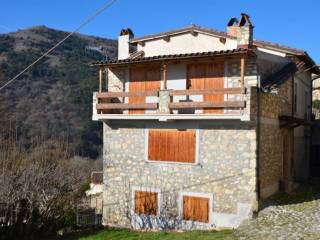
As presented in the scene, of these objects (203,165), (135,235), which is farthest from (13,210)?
(203,165)

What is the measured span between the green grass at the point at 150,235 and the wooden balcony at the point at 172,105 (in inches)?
164

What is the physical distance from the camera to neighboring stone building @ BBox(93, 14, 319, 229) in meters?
15.9

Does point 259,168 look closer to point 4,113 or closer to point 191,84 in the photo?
point 191,84

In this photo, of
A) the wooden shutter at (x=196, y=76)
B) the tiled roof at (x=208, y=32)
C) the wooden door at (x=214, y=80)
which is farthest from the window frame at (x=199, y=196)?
the tiled roof at (x=208, y=32)

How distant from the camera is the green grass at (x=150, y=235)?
14547mm

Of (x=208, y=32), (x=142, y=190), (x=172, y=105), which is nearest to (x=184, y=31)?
(x=208, y=32)

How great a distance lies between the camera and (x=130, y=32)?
67.4ft

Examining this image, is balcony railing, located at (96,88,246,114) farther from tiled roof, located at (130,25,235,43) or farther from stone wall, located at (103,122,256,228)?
tiled roof, located at (130,25,235,43)

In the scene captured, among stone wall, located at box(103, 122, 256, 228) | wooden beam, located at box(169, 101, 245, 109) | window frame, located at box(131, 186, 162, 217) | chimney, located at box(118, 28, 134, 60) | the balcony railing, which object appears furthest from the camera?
chimney, located at box(118, 28, 134, 60)

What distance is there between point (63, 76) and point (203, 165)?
203ft

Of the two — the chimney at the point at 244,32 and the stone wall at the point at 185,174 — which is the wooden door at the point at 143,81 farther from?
the chimney at the point at 244,32

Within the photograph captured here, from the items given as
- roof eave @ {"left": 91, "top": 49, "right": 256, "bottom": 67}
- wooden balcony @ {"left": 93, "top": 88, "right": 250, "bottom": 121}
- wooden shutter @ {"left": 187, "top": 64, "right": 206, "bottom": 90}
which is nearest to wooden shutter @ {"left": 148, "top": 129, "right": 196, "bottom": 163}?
wooden balcony @ {"left": 93, "top": 88, "right": 250, "bottom": 121}

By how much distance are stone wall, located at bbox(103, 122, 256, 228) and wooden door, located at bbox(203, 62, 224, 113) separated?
1150 mm

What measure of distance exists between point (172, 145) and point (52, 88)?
5599cm
